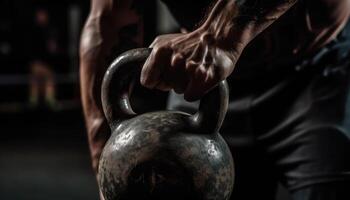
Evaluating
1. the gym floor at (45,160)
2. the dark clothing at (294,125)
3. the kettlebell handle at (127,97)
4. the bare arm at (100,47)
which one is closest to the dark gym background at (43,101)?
the gym floor at (45,160)

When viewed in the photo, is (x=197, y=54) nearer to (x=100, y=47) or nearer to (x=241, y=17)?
(x=241, y=17)

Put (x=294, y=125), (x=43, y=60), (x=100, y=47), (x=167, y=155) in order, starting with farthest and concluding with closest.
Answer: (x=43, y=60)
(x=294, y=125)
(x=100, y=47)
(x=167, y=155)

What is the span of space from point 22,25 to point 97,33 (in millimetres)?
7021

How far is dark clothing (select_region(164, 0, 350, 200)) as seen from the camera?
1332mm

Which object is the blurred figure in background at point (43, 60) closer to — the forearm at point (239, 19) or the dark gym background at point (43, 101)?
the dark gym background at point (43, 101)

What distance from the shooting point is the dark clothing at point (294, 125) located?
1332mm

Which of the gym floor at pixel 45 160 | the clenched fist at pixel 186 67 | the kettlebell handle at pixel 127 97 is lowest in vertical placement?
the gym floor at pixel 45 160

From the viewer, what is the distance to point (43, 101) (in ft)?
23.8

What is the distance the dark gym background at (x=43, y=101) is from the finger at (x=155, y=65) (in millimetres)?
2325

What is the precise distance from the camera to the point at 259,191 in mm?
1526

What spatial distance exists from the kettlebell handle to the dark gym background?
2243mm

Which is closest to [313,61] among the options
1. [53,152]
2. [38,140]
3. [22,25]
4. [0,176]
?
[0,176]

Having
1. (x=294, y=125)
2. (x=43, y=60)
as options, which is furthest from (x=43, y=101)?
(x=294, y=125)

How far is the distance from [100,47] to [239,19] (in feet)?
1.54
